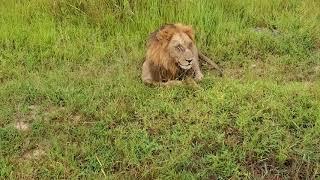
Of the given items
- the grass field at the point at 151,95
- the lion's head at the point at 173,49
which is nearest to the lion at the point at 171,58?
the lion's head at the point at 173,49

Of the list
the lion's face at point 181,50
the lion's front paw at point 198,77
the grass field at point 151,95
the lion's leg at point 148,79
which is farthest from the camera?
the lion's front paw at point 198,77

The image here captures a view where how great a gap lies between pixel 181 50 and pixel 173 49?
0.27 ft

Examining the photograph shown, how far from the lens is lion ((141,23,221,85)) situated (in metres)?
5.85

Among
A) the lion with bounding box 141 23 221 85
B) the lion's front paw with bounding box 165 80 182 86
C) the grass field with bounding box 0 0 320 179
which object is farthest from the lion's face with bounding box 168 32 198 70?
the grass field with bounding box 0 0 320 179

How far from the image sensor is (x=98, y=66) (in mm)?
6660

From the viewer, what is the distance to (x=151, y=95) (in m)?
5.84

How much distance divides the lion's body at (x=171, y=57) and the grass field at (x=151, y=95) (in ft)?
0.57

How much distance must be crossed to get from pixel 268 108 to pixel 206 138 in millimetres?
692

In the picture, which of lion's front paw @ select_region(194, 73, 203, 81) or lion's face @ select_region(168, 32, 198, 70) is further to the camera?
lion's front paw @ select_region(194, 73, 203, 81)

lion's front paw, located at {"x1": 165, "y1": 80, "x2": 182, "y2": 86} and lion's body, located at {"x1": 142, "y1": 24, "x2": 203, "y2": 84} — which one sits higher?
lion's body, located at {"x1": 142, "y1": 24, "x2": 203, "y2": 84}

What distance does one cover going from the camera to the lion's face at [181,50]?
5.81 metres

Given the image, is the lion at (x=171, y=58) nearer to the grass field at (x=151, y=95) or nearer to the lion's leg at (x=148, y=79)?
the lion's leg at (x=148, y=79)

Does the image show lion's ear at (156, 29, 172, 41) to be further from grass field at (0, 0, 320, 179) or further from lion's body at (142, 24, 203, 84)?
grass field at (0, 0, 320, 179)

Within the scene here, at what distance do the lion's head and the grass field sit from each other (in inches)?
10.3
